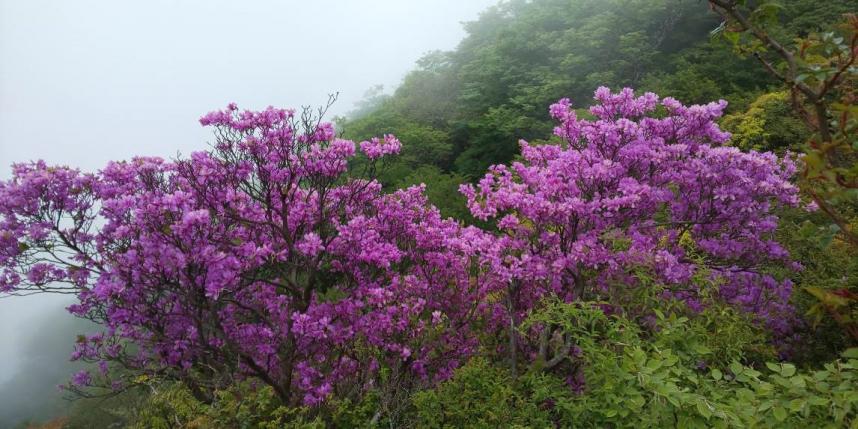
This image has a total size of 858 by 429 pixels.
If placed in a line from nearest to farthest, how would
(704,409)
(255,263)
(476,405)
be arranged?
(704,409), (476,405), (255,263)

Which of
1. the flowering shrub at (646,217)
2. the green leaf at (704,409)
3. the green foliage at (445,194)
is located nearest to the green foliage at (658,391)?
the green leaf at (704,409)

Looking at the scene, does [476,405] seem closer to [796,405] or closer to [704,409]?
[704,409]

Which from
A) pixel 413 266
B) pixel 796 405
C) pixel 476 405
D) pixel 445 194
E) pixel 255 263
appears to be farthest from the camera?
pixel 445 194

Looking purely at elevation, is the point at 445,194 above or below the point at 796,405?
below

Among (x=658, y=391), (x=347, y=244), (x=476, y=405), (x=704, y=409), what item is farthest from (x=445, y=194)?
(x=704, y=409)

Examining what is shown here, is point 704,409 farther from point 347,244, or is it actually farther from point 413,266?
point 413,266

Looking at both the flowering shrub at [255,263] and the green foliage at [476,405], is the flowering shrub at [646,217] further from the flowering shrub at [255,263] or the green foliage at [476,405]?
the green foliage at [476,405]

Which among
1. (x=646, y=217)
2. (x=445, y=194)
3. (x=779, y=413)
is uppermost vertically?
(x=779, y=413)

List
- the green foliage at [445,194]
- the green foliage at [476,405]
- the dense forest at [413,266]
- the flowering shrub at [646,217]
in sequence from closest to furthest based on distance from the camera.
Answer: the green foliage at [476,405] < the dense forest at [413,266] < the flowering shrub at [646,217] < the green foliage at [445,194]

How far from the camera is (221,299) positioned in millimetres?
4750

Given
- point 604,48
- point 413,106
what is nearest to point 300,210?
point 604,48

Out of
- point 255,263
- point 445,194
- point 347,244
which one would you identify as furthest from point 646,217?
point 445,194

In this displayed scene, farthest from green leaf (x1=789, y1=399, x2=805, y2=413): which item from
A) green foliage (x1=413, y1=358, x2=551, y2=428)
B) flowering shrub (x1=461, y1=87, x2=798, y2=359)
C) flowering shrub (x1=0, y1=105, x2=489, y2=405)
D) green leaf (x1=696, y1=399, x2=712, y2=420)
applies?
flowering shrub (x1=0, y1=105, x2=489, y2=405)

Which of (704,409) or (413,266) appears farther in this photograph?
(413,266)
